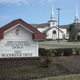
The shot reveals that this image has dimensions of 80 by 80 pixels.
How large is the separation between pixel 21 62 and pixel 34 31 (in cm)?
199

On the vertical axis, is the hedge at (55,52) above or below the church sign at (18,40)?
below

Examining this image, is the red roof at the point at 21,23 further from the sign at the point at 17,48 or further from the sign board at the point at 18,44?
the sign at the point at 17,48

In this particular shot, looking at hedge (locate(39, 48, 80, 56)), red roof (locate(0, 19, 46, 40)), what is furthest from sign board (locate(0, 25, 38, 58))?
hedge (locate(39, 48, 80, 56))

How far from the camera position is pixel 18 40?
39.6ft

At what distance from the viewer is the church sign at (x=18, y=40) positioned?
1182 centimetres

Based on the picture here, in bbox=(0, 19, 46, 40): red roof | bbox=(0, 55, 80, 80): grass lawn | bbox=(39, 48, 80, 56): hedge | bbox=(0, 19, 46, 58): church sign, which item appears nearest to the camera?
bbox=(0, 55, 80, 80): grass lawn

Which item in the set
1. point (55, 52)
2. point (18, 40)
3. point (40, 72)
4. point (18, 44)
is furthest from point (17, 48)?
point (55, 52)

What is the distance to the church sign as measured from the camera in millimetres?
11820

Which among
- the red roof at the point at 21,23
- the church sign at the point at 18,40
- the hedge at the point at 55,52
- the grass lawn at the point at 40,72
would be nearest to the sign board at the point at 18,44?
the church sign at the point at 18,40

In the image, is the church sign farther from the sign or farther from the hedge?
the hedge

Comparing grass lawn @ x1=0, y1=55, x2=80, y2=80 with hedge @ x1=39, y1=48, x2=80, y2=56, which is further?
hedge @ x1=39, y1=48, x2=80, y2=56

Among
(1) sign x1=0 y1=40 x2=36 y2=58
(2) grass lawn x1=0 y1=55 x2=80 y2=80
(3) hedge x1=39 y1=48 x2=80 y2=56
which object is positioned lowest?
(2) grass lawn x1=0 y1=55 x2=80 y2=80

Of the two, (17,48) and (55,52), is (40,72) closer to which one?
(17,48)

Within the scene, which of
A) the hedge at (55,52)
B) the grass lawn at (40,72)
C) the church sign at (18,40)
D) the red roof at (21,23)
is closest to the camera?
the grass lawn at (40,72)
